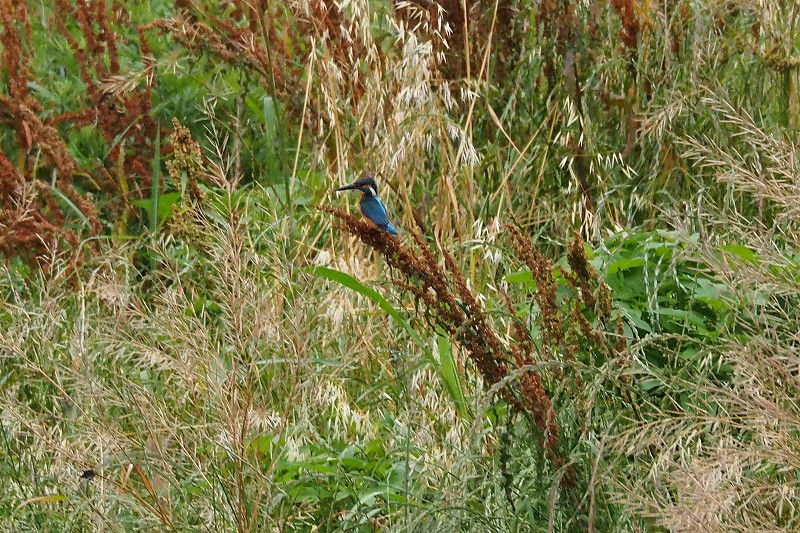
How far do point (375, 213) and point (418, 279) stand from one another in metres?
0.93

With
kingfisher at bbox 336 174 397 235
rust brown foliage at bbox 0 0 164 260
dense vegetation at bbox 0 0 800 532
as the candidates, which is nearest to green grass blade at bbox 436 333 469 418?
dense vegetation at bbox 0 0 800 532

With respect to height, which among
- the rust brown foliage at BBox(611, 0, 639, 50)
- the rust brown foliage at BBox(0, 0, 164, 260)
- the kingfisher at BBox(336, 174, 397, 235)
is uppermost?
the rust brown foliage at BBox(611, 0, 639, 50)

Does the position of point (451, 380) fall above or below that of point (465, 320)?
below

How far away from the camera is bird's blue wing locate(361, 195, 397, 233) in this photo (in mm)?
3217

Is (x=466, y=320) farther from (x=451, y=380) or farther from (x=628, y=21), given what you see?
(x=628, y=21)

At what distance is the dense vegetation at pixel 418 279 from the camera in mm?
2307

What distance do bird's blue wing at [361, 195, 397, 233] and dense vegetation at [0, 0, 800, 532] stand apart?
230mm

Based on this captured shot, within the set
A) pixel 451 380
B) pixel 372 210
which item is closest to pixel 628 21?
pixel 372 210

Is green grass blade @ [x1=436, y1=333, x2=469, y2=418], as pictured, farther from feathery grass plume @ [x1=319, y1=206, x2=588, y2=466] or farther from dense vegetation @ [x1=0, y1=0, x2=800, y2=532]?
feathery grass plume @ [x1=319, y1=206, x2=588, y2=466]

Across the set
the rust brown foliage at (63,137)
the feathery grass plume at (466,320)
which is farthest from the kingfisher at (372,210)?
the rust brown foliage at (63,137)

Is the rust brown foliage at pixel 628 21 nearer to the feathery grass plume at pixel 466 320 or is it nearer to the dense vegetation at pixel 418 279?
the dense vegetation at pixel 418 279

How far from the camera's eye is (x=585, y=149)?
4168 millimetres

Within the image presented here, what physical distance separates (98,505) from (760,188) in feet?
4.90

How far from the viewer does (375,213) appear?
327 centimetres
